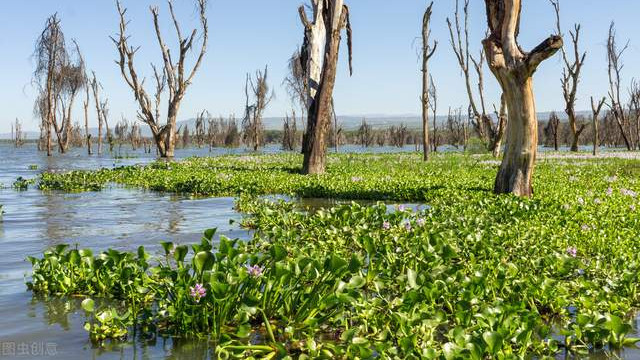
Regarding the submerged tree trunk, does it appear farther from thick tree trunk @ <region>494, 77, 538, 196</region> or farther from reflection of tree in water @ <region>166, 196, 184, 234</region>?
reflection of tree in water @ <region>166, 196, 184, 234</region>

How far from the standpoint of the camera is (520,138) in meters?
11.5

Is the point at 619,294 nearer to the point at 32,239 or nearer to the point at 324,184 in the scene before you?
the point at 32,239

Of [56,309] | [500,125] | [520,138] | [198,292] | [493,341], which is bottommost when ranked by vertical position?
[56,309]

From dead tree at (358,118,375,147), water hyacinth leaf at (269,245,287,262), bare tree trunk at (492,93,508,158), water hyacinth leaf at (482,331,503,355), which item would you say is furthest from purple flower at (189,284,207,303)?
dead tree at (358,118,375,147)

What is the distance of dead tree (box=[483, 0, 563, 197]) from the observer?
11055 millimetres

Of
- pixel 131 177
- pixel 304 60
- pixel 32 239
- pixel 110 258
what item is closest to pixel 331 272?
Result: pixel 110 258

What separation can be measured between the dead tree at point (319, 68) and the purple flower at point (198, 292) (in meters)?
13.5

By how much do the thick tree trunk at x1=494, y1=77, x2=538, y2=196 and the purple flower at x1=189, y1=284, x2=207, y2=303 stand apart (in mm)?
8633

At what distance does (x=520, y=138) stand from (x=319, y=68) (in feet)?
28.1

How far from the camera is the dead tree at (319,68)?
17.0 m

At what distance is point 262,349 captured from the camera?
11.8 feet

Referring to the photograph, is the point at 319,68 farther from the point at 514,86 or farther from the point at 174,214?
the point at 174,214

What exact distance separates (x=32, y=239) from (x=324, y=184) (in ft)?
23.3

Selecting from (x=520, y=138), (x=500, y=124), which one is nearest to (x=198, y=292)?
(x=520, y=138)
